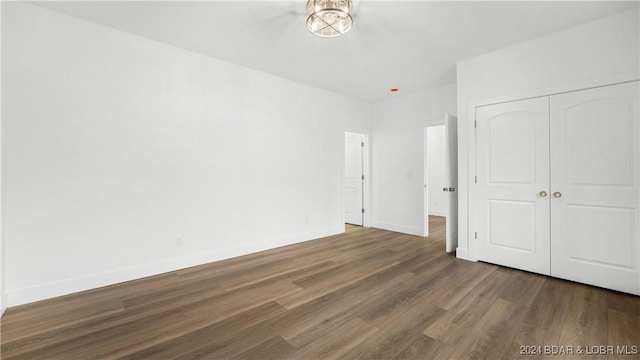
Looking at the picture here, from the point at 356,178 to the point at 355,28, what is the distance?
12.1 feet

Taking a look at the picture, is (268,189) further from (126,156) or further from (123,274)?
(123,274)

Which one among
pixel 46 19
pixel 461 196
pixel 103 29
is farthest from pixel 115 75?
pixel 461 196

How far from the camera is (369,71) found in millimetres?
4156

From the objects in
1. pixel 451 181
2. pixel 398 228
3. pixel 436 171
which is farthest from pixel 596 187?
pixel 436 171

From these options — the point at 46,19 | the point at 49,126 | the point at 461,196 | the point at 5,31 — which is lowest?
the point at 461,196

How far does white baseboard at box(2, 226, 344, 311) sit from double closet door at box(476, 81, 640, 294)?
323 centimetres

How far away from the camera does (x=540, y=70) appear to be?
10.3ft

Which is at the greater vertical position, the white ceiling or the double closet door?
the white ceiling

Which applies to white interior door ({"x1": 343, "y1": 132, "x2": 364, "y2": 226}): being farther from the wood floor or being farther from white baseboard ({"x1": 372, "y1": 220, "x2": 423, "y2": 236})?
the wood floor

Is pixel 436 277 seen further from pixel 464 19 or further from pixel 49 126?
pixel 49 126

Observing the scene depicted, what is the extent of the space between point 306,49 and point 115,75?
219 centimetres

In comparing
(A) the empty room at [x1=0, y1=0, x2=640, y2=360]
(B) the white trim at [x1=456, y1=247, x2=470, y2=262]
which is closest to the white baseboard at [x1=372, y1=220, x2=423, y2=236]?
(A) the empty room at [x1=0, y1=0, x2=640, y2=360]

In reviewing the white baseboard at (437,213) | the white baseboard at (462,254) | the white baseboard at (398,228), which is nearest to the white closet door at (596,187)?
the white baseboard at (462,254)

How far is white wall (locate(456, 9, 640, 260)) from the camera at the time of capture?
269 cm
